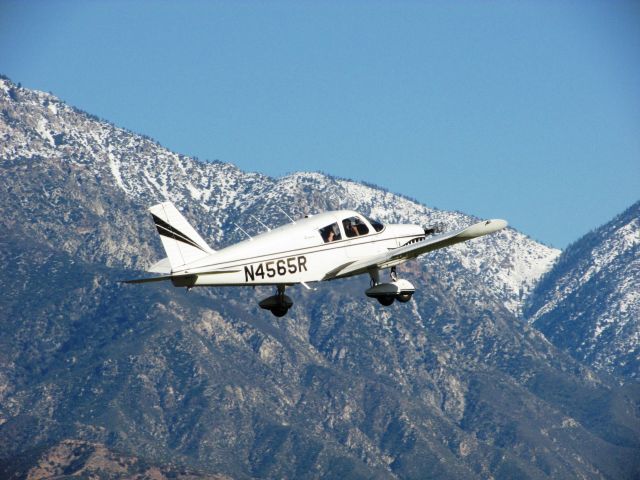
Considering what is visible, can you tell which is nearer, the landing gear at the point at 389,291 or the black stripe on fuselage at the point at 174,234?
the black stripe on fuselage at the point at 174,234

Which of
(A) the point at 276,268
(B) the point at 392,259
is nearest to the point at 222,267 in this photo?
(A) the point at 276,268

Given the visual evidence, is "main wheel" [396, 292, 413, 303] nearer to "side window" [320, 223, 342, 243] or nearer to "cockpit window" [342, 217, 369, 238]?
"cockpit window" [342, 217, 369, 238]

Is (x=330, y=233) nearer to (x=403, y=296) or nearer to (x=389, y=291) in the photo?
(x=389, y=291)

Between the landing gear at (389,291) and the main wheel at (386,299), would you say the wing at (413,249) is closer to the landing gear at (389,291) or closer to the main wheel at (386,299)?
the landing gear at (389,291)

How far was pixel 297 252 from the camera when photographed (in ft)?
202

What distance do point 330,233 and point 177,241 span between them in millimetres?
7799

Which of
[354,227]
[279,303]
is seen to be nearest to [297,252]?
[279,303]

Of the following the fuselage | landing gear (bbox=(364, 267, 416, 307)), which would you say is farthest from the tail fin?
landing gear (bbox=(364, 267, 416, 307))

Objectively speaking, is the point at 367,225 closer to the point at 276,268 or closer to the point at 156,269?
the point at 276,268

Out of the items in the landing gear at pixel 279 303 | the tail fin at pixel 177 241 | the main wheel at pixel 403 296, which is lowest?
the main wheel at pixel 403 296

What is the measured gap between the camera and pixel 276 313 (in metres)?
63.8

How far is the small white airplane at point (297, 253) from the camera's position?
5966 cm

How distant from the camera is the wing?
61.0 m

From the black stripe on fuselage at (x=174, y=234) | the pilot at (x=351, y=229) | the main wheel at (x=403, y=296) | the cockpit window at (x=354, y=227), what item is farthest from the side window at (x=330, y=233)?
the black stripe on fuselage at (x=174, y=234)
